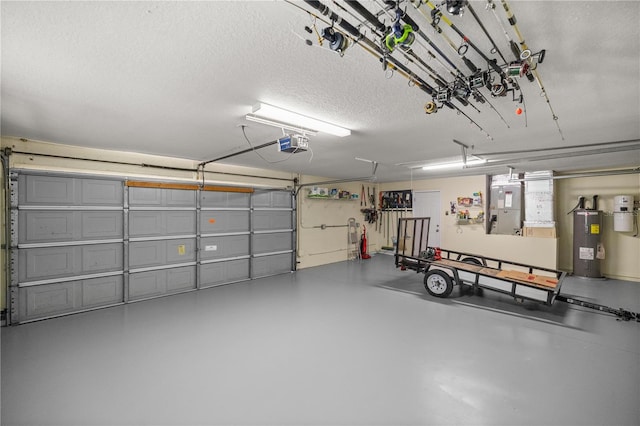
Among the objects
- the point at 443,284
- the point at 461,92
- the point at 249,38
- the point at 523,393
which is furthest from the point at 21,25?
the point at 443,284

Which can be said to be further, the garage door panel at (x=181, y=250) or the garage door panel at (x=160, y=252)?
the garage door panel at (x=181, y=250)

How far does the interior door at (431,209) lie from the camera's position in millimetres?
8750

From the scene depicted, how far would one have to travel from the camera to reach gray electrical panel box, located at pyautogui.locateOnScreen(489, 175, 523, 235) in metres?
7.18

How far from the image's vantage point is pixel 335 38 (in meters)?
1.50

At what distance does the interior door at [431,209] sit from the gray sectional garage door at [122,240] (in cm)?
509

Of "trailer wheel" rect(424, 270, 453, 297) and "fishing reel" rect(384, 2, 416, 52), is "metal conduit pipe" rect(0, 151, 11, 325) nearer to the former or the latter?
"fishing reel" rect(384, 2, 416, 52)

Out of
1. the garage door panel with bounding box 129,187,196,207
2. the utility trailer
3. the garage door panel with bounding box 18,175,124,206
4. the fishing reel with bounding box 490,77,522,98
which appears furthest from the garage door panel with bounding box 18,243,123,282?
the fishing reel with bounding box 490,77,522,98

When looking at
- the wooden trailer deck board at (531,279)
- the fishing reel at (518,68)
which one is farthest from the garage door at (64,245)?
the wooden trailer deck board at (531,279)

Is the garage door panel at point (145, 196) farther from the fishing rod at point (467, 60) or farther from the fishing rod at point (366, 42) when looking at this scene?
the fishing rod at point (467, 60)

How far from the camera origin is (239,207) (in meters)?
6.36

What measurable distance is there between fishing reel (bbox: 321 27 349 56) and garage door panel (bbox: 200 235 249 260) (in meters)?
5.18

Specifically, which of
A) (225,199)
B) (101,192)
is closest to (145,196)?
(101,192)

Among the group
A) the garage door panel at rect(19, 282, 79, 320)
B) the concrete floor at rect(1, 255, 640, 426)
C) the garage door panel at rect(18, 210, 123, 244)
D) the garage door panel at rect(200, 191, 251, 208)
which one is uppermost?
the garage door panel at rect(200, 191, 251, 208)

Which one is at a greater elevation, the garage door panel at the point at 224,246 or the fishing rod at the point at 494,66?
the fishing rod at the point at 494,66
